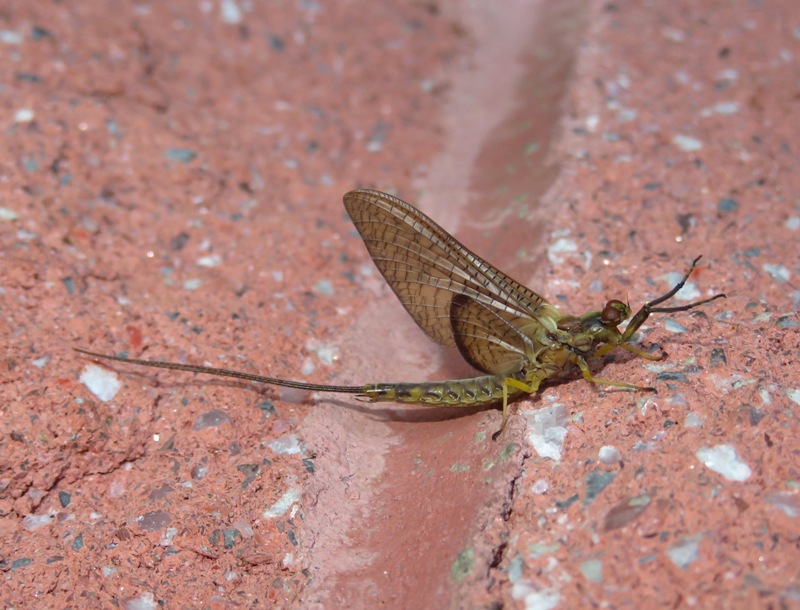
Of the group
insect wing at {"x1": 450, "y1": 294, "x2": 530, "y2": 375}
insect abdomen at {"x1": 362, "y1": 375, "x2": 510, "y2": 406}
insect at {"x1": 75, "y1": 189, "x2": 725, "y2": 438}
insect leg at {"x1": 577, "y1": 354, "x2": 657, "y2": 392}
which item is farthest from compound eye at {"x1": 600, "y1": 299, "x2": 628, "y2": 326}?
insect abdomen at {"x1": 362, "y1": 375, "x2": 510, "y2": 406}

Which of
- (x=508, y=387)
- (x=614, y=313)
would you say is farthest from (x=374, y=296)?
(x=614, y=313)

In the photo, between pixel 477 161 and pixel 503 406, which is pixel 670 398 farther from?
pixel 477 161

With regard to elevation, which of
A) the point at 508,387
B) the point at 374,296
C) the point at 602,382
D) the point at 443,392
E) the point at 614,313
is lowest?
the point at 374,296

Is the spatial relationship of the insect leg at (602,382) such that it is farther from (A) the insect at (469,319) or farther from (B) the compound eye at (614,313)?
(B) the compound eye at (614,313)

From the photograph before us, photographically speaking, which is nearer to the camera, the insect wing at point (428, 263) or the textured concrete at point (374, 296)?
the textured concrete at point (374, 296)

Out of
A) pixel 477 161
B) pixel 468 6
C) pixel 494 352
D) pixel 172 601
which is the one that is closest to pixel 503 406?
pixel 494 352

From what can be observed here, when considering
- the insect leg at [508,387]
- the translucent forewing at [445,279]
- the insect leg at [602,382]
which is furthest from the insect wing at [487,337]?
the insect leg at [602,382]

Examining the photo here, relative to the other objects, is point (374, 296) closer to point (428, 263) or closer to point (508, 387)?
point (428, 263)
